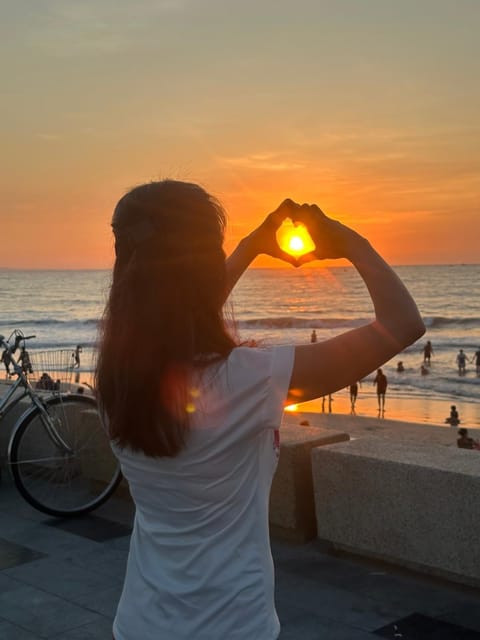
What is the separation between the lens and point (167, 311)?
1.61 meters

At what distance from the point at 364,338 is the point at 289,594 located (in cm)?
343

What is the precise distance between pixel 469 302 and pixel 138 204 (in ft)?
321

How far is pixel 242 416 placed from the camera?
5.29 feet

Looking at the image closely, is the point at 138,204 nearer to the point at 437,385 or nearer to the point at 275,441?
the point at 275,441

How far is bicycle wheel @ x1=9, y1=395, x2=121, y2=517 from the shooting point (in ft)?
20.4

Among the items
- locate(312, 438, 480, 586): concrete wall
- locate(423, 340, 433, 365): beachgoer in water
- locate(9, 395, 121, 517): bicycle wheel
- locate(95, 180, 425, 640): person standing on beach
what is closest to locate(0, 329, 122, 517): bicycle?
locate(9, 395, 121, 517): bicycle wheel

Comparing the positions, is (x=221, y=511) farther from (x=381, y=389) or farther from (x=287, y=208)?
(x=381, y=389)

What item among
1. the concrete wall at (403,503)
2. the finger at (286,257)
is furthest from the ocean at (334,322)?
the concrete wall at (403,503)

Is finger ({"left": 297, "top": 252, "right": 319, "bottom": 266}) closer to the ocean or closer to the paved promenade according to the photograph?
the ocean

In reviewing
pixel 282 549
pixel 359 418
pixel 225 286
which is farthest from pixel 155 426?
pixel 359 418

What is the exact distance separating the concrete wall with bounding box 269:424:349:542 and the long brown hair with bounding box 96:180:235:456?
389cm

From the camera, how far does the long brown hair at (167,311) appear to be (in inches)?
63.8

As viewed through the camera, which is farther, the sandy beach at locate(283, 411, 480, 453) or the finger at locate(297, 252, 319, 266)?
the sandy beach at locate(283, 411, 480, 453)

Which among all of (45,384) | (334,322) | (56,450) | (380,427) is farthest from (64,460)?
(334,322)
